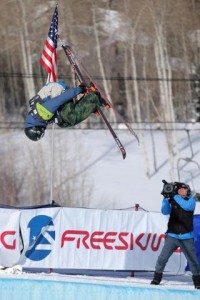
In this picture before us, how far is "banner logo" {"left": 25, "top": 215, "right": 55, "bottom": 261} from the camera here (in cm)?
1389

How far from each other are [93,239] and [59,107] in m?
2.57

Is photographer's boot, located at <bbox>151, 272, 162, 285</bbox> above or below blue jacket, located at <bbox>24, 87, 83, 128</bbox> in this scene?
below

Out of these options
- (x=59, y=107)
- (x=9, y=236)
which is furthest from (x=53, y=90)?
(x=9, y=236)

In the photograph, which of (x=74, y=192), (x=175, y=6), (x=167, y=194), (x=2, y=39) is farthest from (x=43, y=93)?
(x=2, y=39)

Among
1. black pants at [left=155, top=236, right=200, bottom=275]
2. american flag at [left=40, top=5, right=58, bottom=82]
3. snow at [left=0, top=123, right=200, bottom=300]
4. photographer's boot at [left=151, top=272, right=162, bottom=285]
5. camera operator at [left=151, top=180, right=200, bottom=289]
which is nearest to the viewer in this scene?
camera operator at [left=151, top=180, right=200, bottom=289]

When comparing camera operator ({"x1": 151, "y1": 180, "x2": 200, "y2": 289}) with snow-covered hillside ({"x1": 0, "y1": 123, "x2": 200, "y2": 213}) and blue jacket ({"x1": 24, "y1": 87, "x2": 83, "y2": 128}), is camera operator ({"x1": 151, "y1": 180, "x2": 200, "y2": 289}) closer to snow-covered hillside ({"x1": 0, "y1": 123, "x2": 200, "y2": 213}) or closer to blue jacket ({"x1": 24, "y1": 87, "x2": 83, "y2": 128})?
blue jacket ({"x1": 24, "y1": 87, "x2": 83, "y2": 128})

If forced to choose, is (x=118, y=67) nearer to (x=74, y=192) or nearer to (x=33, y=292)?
(x=74, y=192)

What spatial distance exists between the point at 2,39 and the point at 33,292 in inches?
1279

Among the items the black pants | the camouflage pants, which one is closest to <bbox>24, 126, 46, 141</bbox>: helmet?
the camouflage pants

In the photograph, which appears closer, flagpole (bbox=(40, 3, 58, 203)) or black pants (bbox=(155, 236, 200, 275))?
black pants (bbox=(155, 236, 200, 275))

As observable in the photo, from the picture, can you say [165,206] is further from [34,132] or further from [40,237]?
[40,237]

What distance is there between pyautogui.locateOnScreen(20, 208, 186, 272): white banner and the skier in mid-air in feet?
5.72

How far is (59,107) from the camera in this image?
41.5 feet

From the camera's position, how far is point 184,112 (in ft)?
149
